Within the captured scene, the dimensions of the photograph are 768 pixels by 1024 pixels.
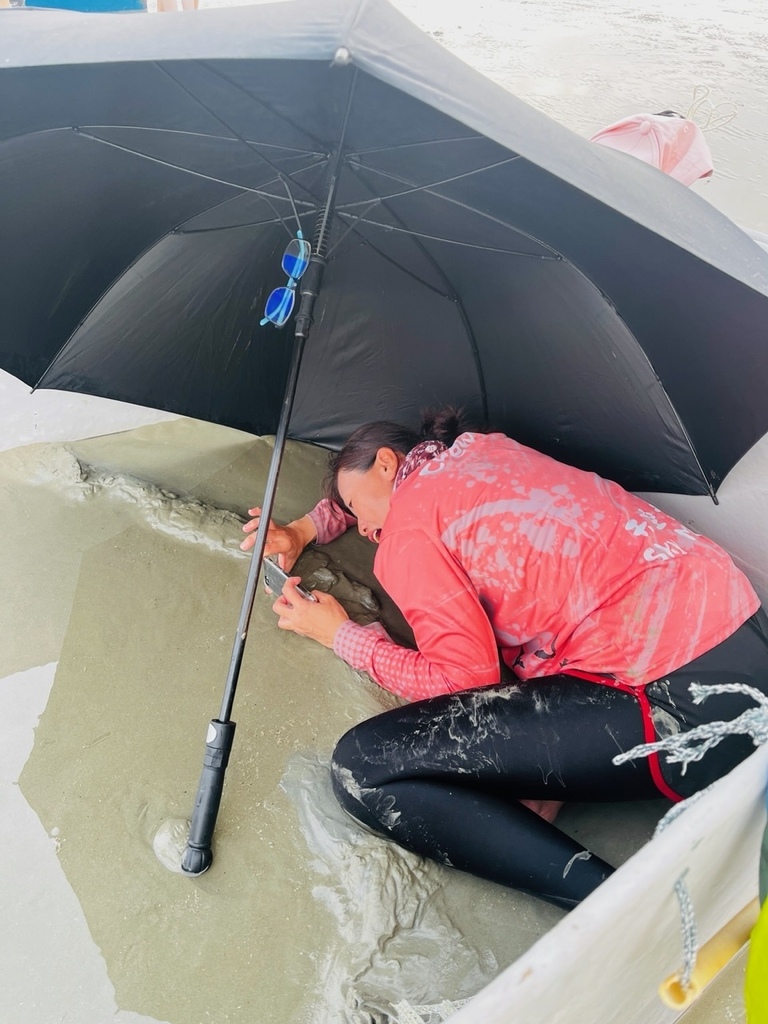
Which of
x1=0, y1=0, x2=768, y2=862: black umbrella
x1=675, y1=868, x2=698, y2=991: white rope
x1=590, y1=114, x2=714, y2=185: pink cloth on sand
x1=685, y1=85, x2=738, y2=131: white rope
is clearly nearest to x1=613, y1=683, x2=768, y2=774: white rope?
x1=675, y1=868, x2=698, y2=991: white rope

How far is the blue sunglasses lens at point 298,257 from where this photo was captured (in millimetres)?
1556

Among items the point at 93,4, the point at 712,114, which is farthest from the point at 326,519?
the point at 712,114

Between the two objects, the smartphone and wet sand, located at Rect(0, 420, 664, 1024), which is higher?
the smartphone

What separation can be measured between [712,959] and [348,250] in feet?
5.40

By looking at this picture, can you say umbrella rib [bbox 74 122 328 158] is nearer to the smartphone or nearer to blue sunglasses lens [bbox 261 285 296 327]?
blue sunglasses lens [bbox 261 285 296 327]

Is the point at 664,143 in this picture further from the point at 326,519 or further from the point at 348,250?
the point at 326,519

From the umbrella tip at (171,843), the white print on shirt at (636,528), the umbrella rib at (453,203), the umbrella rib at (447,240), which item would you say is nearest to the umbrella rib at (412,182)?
the umbrella rib at (453,203)

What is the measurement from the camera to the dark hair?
74.8 inches

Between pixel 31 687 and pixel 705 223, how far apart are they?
1.73m

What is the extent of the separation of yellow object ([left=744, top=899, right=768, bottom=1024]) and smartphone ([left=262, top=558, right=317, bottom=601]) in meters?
1.30

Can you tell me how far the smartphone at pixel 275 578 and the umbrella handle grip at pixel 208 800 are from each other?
51 centimetres

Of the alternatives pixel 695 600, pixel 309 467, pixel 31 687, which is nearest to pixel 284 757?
pixel 31 687

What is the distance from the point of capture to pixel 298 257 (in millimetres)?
1558

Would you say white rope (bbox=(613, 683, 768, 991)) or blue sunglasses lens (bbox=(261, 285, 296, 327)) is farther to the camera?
blue sunglasses lens (bbox=(261, 285, 296, 327))
